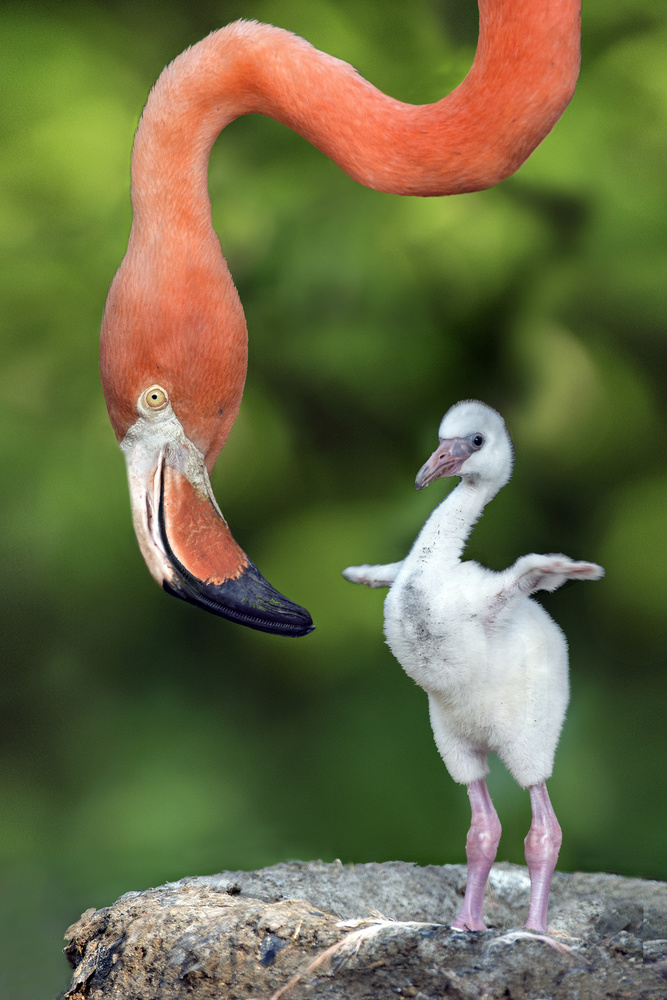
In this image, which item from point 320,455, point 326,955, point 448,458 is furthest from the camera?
point 320,455

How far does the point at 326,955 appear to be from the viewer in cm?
93

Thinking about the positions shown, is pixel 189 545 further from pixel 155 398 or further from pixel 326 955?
pixel 326 955

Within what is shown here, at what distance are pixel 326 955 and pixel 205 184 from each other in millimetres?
761

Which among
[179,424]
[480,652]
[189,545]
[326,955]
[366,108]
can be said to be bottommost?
[326,955]

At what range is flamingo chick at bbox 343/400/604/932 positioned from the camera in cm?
100

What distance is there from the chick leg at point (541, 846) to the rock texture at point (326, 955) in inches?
1.9

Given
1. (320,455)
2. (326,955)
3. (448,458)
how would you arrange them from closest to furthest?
(326,955) → (448,458) → (320,455)

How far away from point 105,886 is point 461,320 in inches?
40.9

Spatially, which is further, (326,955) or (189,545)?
(189,545)

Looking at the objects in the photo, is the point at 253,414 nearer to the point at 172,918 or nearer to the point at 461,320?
the point at 461,320

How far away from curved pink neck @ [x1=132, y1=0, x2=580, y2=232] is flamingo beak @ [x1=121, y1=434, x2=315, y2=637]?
0.25 metres

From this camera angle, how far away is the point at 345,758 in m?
1.71

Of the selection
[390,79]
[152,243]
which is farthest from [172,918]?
[390,79]

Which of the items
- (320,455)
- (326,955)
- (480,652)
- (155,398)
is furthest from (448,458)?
(320,455)
